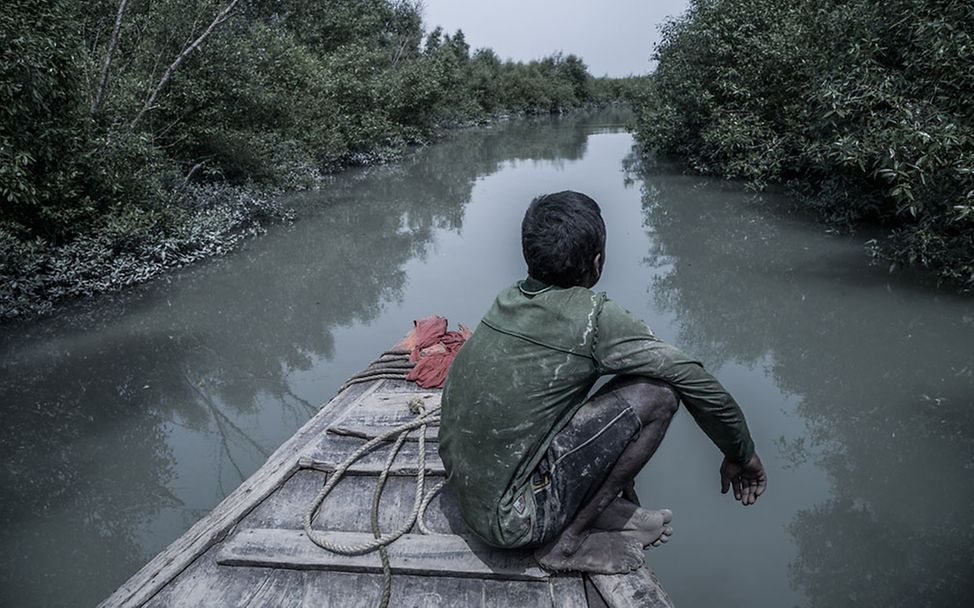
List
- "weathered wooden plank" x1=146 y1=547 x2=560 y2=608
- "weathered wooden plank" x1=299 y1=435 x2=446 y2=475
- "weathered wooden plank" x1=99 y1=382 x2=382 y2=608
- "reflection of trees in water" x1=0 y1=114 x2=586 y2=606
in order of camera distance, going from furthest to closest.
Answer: "reflection of trees in water" x1=0 y1=114 x2=586 y2=606 → "weathered wooden plank" x1=299 y1=435 x2=446 y2=475 → "weathered wooden plank" x1=99 y1=382 x2=382 y2=608 → "weathered wooden plank" x1=146 y1=547 x2=560 y2=608

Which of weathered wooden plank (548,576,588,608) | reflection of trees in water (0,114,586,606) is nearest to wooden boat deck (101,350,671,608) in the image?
weathered wooden plank (548,576,588,608)

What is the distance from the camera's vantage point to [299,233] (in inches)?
417

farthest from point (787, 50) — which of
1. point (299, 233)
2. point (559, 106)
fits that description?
point (559, 106)

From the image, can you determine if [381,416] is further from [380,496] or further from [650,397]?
[650,397]

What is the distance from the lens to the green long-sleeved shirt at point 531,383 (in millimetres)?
1945

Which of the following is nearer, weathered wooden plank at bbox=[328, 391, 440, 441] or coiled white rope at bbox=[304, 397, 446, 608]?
coiled white rope at bbox=[304, 397, 446, 608]

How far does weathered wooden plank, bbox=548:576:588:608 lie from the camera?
2.02 metres

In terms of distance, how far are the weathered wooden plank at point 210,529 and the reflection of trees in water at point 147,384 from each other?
1024mm

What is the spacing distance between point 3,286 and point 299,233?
4.42 meters

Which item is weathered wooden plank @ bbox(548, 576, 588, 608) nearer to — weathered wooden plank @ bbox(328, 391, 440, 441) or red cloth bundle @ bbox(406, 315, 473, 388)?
weathered wooden plank @ bbox(328, 391, 440, 441)

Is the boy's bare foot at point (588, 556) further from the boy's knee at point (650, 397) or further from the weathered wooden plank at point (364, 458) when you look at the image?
the weathered wooden plank at point (364, 458)

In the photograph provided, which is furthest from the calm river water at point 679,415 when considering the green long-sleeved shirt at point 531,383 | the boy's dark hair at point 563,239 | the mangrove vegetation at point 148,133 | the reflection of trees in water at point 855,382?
the boy's dark hair at point 563,239

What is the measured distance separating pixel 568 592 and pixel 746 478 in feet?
2.28

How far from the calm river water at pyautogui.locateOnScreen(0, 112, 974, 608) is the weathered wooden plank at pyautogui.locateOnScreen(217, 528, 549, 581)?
45.9 inches
